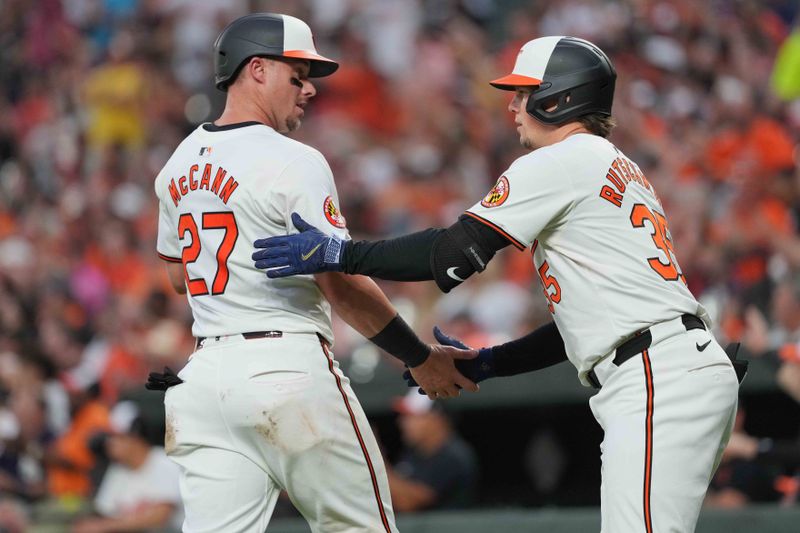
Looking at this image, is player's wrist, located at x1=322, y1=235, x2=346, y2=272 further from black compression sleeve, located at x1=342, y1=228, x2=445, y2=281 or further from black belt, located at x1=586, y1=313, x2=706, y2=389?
black belt, located at x1=586, y1=313, x2=706, y2=389

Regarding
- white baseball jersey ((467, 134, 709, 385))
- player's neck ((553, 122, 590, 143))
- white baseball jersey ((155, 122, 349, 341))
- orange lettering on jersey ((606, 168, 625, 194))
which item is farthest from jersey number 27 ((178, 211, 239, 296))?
orange lettering on jersey ((606, 168, 625, 194))

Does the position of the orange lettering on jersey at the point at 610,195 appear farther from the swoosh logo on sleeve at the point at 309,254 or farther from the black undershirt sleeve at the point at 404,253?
the swoosh logo on sleeve at the point at 309,254

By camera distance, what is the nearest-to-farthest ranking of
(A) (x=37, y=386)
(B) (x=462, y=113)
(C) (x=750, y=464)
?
1. (C) (x=750, y=464)
2. (A) (x=37, y=386)
3. (B) (x=462, y=113)

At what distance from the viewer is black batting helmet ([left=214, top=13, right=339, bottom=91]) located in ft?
15.3

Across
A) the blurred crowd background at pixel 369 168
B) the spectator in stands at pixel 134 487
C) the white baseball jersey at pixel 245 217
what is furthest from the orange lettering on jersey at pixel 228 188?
the spectator in stands at pixel 134 487

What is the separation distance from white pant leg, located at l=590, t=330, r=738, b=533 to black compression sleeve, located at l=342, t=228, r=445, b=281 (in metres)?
0.77

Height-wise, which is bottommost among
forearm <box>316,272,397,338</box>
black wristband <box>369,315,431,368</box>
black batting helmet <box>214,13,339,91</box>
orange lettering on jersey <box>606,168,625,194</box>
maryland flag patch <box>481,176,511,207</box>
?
black wristband <box>369,315,431,368</box>

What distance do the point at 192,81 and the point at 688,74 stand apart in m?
6.16

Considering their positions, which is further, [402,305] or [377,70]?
[377,70]

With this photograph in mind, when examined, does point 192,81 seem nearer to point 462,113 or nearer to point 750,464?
point 462,113

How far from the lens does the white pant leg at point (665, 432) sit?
13.5 feet

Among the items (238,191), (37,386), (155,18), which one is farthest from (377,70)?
(238,191)

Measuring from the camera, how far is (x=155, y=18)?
15.3 m

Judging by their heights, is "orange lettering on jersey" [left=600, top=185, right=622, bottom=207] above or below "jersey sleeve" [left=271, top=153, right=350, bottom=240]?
above
